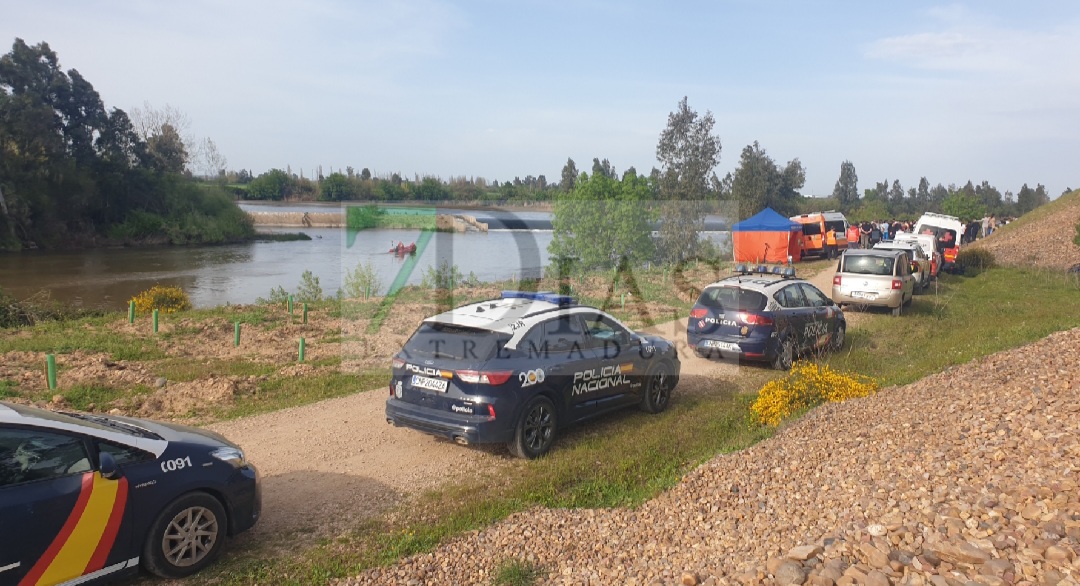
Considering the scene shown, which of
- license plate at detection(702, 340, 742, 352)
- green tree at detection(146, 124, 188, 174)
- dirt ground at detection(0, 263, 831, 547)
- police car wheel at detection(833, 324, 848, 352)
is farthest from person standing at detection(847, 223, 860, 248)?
green tree at detection(146, 124, 188, 174)

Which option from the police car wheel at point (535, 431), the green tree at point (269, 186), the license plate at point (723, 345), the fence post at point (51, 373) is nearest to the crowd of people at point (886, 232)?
the license plate at point (723, 345)

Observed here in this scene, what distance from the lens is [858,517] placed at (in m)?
4.63

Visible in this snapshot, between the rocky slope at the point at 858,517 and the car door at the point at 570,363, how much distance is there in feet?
6.01

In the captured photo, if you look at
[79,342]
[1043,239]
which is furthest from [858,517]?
[1043,239]

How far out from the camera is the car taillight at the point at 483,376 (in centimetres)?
687

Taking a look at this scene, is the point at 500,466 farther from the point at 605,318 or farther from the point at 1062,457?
the point at 1062,457

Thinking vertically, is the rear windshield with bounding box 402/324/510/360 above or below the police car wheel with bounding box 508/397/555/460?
above

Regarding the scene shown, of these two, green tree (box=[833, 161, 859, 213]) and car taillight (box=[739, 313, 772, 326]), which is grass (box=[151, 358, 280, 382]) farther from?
green tree (box=[833, 161, 859, 213])

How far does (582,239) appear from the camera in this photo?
40500mm

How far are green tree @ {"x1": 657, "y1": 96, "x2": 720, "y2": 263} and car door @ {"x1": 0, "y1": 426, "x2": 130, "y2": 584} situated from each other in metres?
36.4

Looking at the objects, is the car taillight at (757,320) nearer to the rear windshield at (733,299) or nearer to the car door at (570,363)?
the rear windshield at (733,299)

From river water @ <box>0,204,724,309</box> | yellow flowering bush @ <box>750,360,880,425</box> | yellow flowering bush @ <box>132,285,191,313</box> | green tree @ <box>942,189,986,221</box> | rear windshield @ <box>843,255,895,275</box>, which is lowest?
river water @ <box>0,204,724,309</box>

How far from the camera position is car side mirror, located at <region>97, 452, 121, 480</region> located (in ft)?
14.3

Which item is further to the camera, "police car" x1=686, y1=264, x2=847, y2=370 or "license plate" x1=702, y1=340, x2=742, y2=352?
"license plate" x1=702, y1=340, x2=742, y2=352
